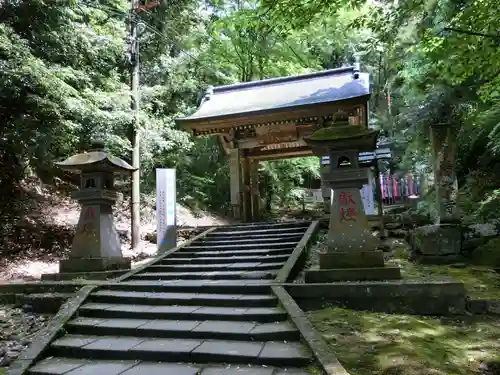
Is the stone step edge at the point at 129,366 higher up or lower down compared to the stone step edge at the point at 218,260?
lower down

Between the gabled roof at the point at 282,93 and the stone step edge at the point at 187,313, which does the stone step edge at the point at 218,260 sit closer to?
the stone step edge at the point at 187,313

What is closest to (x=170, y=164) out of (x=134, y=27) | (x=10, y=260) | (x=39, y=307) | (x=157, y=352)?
(x=134, y=27)

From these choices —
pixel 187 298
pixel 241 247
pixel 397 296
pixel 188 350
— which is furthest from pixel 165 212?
pixel 397 296

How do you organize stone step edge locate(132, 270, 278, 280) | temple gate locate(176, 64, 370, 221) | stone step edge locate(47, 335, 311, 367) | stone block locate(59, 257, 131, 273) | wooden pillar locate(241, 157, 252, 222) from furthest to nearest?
wooden pillar locate(241, 157, 252, 222) → temple gate locate(176, 64, 370, 221) → stone block locate(59, 257, 131, 273) → stone step edge locate(132, 270, 278, 280) → stone step edge locate(47, 335, 311, 367)

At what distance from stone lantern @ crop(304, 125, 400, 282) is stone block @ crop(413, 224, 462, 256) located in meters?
2.13

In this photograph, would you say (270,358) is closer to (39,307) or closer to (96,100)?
(39,307)

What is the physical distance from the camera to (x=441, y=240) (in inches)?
295

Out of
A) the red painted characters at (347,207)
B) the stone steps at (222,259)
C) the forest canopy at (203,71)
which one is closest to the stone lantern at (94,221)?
the stone steps at (222,259)

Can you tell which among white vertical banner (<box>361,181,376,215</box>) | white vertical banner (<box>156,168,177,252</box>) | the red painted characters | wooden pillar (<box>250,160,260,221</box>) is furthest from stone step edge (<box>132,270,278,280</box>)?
white vertical banner (<box>361,181,376,215</box>)

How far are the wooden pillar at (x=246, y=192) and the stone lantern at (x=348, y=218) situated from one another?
624 centimetres

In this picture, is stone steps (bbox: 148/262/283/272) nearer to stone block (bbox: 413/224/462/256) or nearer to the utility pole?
stone block (bbox: 413/224/462/256)

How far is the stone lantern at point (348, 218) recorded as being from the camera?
5766 millimetres

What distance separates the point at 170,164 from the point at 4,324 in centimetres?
1047

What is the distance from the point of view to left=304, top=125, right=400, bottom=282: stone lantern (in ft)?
18.9
